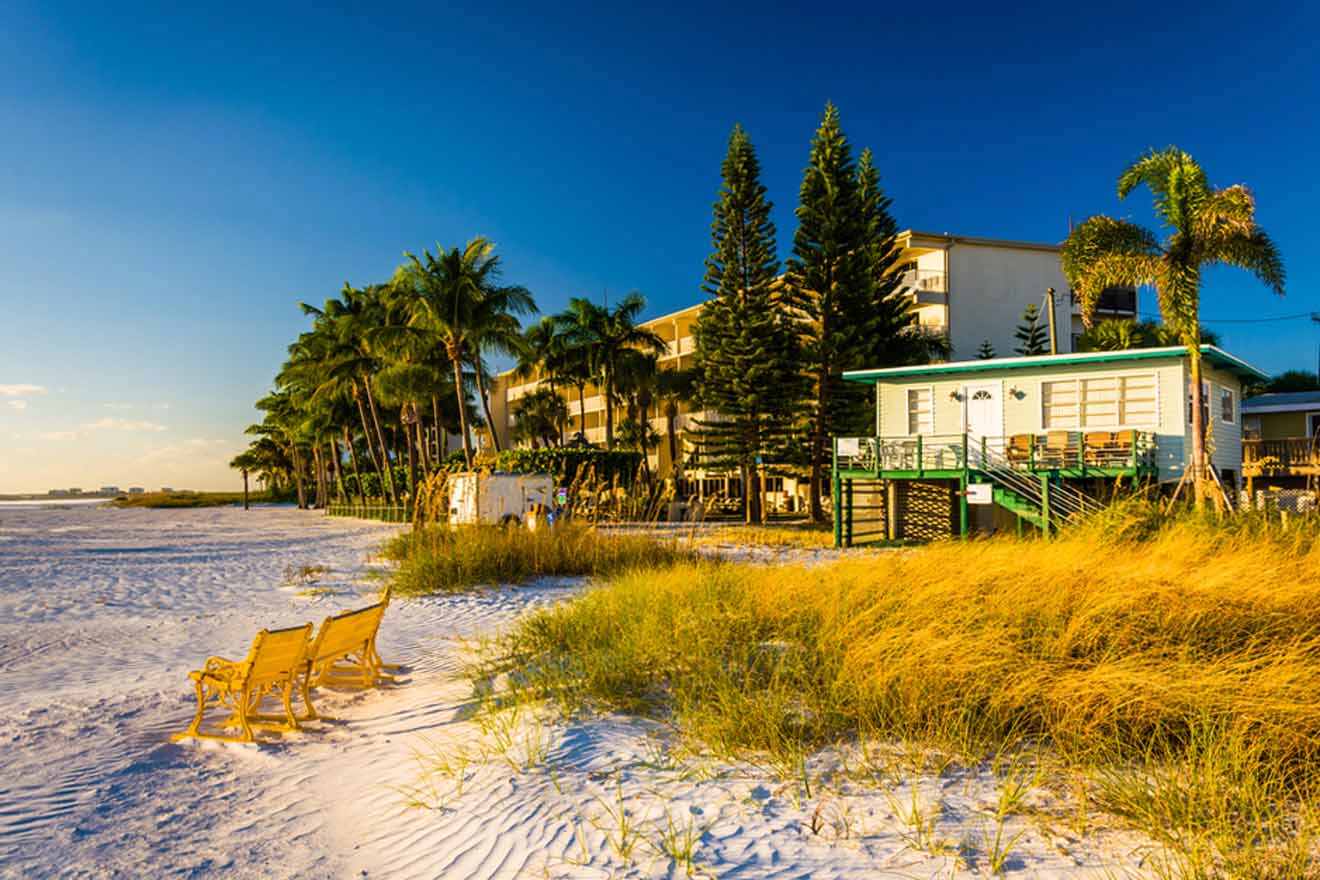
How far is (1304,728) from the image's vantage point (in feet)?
12.9

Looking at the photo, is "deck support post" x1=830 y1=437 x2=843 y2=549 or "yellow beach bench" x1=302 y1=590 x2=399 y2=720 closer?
"yellow beach bench" x1=302 y1=590 x2=399 y2=720

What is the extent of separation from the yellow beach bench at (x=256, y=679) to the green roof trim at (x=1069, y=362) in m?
17.1

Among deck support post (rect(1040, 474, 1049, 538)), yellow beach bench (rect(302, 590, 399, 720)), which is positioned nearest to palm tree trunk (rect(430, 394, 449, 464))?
deck support post (rect(1040, 474, 1049, 538))

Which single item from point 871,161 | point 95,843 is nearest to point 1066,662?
point 95,843

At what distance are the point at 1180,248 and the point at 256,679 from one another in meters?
18.7

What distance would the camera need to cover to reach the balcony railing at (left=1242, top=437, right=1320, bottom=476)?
75.8ft

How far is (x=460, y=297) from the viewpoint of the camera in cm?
3297

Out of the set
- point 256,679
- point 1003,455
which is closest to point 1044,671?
point 256,679

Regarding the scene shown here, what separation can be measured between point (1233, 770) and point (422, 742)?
4446mm

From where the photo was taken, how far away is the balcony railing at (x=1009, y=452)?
56.5ft

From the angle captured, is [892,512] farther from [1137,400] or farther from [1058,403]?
[1137,400]

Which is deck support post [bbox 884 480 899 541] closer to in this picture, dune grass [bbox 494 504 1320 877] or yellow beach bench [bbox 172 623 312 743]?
dune grass [bbox 494 504 1320 877]

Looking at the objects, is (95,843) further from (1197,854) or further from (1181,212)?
(1181,212)

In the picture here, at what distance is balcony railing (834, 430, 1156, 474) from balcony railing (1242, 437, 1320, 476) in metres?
8.02
